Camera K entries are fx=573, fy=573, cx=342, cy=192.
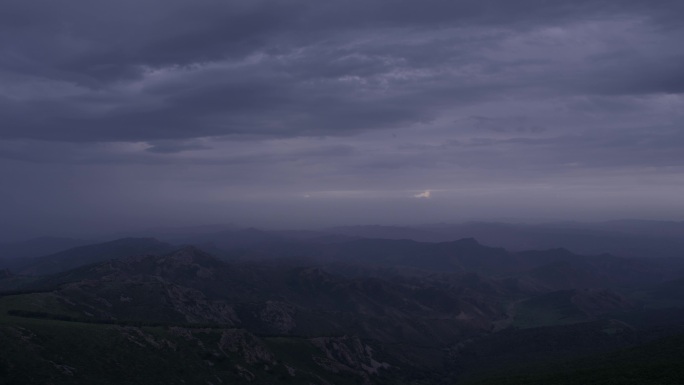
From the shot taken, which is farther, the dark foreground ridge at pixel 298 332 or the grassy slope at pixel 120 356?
the dark foreground ridge at pixel 298 332

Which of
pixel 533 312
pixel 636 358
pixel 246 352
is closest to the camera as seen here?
pixel 636 358

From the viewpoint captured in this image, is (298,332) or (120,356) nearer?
(120,356)

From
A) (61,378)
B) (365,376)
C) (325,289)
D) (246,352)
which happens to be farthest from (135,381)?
(325,289)

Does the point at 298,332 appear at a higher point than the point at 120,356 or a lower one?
lower

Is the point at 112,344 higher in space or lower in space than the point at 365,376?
higher

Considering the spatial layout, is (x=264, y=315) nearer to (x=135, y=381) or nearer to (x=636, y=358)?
(x=135, y=381)

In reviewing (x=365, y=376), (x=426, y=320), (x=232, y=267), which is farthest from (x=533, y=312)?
(x=365, y=376)

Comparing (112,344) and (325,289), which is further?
(325,289)

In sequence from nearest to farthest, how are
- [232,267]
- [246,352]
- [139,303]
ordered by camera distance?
[246,352] < [139,303] < [232,267]

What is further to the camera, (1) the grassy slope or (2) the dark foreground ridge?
(2) the dark foreground ridge
